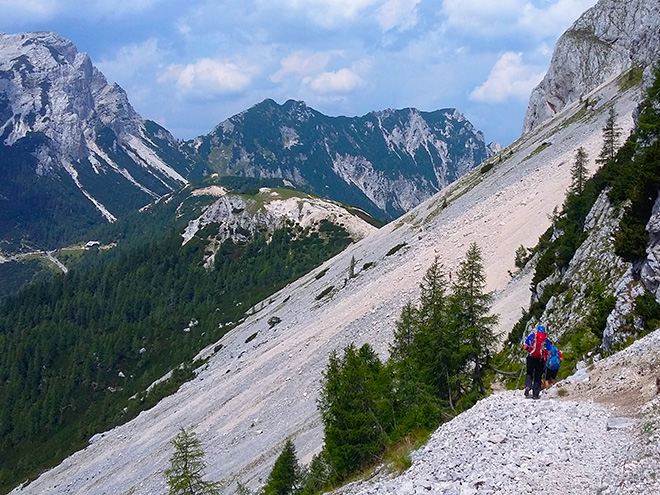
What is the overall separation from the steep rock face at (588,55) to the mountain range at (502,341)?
0.81 metres

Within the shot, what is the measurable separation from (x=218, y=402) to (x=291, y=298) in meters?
40.1

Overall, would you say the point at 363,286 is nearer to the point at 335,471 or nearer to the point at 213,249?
the point at 335,471

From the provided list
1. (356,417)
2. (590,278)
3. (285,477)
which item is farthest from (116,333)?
(590,278)

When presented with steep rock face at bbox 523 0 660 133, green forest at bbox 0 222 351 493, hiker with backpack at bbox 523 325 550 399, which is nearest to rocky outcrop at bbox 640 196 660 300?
hiker with backpack at bbox 523 325 550 399

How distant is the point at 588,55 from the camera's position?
125m

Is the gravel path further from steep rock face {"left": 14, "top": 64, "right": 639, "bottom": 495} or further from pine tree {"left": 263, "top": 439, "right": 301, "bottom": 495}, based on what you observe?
steep rock face {"left": 14, "top": 64, "right": 639, "bottom": 495}

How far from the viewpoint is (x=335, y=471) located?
25.9 m

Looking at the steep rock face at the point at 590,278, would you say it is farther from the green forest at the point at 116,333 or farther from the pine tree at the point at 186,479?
the green forest at the point at 116,333

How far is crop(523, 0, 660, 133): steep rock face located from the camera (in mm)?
119938

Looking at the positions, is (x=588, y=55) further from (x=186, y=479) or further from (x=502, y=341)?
(x=186, y=479)

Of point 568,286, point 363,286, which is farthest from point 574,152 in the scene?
point 568,286

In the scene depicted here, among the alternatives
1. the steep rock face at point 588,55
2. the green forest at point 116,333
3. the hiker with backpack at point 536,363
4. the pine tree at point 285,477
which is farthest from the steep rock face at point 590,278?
the steep rock face at point 588,55

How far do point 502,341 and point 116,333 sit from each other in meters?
130

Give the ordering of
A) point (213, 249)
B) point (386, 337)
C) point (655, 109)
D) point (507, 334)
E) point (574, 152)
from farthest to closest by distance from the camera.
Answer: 1. point (213, 249)
2. point (574, 152)
3. point (386, 337)
4. point (507, 334)
5. point (655, 109)
